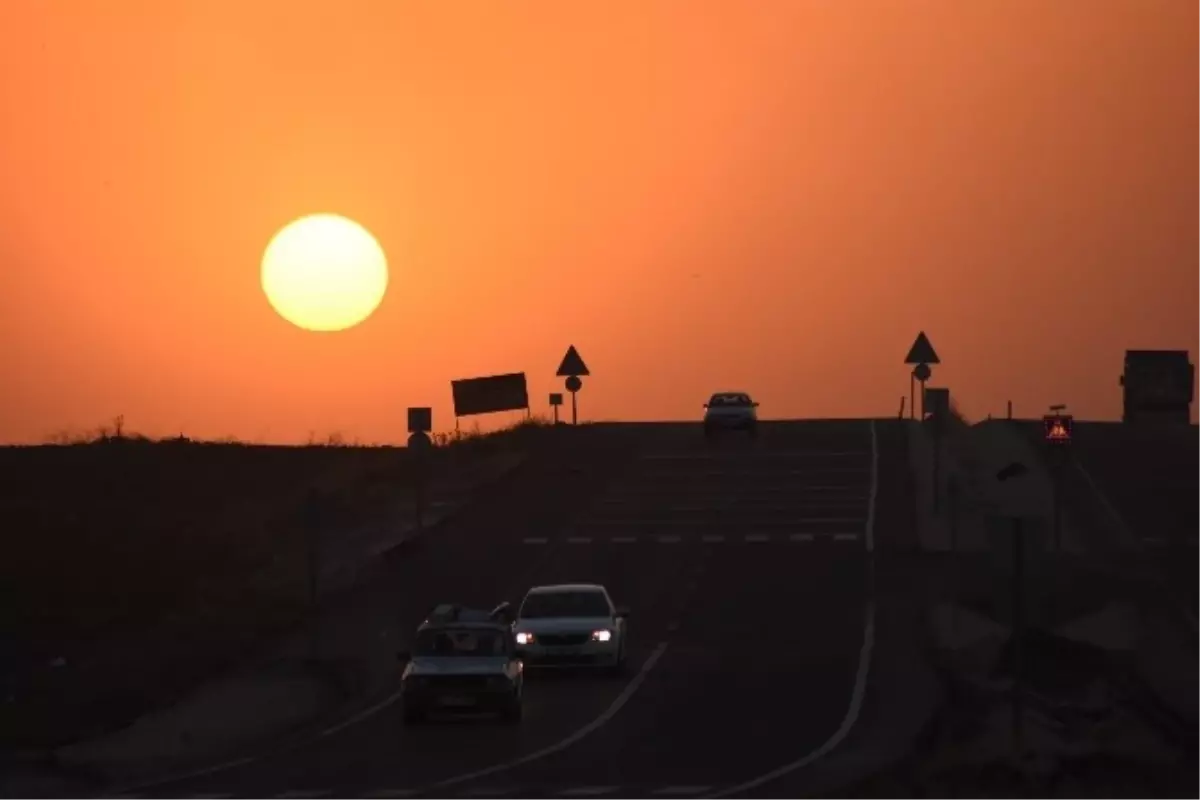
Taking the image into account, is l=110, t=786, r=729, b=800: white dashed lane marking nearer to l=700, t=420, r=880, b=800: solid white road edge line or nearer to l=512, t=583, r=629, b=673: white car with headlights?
l=700, t=420, r=880, b=800: solid white road edge line

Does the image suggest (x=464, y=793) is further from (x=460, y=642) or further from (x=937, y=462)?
(x=937, y=462)

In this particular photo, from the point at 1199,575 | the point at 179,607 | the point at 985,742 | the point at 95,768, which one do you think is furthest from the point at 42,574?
the point at 985,742

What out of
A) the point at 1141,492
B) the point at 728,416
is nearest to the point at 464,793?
the point at 1141,492

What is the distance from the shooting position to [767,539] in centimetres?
5862

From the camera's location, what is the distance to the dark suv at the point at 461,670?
34031 mm

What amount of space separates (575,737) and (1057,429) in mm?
14576

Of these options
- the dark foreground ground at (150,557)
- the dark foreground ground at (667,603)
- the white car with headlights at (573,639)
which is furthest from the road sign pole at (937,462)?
the white car with headlights at (573,639)

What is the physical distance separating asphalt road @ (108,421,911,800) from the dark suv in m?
0.35

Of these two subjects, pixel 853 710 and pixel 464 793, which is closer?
pixel 464 793

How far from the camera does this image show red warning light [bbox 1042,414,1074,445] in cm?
4378

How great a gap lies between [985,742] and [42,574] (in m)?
34.4

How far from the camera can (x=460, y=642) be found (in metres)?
Result: 34.7

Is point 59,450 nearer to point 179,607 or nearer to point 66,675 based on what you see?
point 179,607

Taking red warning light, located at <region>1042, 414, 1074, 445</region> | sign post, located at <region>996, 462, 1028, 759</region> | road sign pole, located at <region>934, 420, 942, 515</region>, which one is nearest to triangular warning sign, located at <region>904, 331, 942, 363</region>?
road sign pole, located at <region>934, 420, 942, 515</region>
